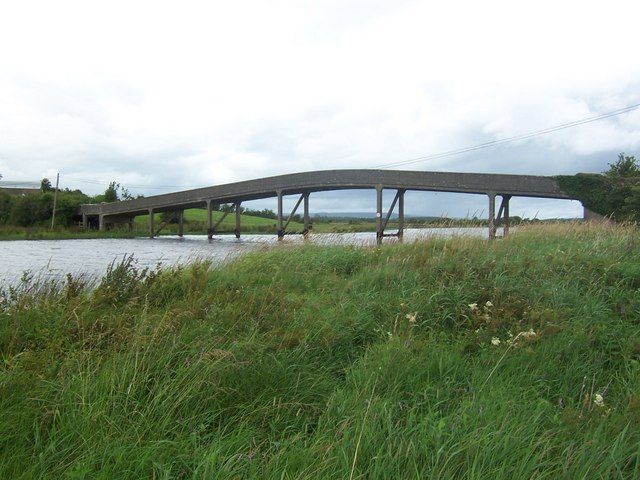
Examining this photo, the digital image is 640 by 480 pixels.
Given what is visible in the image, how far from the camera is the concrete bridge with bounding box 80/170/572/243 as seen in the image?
2983cm

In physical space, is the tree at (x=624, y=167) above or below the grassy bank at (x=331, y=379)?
above

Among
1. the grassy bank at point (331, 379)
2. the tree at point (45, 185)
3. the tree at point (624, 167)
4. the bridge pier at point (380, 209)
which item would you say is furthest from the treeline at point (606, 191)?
the tree at point (45, 185)

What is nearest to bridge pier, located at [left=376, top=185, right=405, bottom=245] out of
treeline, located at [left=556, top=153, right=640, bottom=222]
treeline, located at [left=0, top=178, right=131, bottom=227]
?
treeline, located at [left=556, top=153, right=640, bottom=222]

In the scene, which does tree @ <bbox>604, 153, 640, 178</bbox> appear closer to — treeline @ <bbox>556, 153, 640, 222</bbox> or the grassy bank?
treeline @ <bbox>556, 153, 640, 222</bbox>

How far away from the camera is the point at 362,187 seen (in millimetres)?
37781

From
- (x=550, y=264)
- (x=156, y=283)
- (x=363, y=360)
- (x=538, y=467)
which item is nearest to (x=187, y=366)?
(x=363, y=360)

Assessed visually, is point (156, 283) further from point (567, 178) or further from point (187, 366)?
point (567, 178)

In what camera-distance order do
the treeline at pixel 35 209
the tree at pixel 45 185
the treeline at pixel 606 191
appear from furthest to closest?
the tree at pixel 45 185, the treeline at pixel 35 209, the treeline at pixel 606 191

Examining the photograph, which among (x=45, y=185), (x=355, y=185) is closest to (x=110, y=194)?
(x=45, y=185)

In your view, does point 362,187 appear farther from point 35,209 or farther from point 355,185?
point 35,209

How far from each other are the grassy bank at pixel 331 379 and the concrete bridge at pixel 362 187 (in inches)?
516

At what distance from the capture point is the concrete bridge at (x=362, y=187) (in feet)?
97.9

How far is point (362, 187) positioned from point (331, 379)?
35.1 m

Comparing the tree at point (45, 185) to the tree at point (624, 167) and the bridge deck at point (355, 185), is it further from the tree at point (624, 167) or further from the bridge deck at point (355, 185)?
the tree at point (624, 167)
